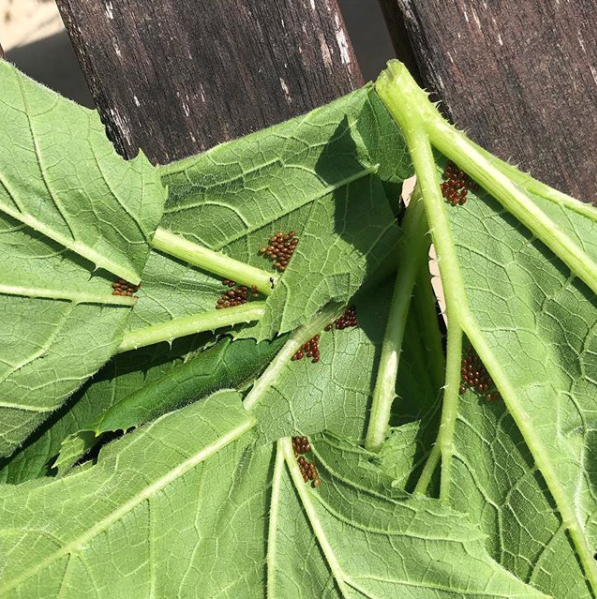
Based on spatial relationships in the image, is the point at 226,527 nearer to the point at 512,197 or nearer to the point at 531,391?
the point at 531,391

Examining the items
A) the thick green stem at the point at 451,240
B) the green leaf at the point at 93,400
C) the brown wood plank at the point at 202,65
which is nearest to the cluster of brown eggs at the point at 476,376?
the thick green stem at the point at 451,240

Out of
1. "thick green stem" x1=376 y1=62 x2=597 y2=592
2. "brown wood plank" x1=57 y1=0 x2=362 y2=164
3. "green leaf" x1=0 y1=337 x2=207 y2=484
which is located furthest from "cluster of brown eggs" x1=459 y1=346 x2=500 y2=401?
"brown wood plank" x1=57 y1=0 x2=362 y2=164

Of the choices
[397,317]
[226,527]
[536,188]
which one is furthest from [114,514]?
[536,188]

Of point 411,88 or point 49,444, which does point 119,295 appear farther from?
point 411,88

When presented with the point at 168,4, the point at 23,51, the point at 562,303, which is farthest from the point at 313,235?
the point at 23,51

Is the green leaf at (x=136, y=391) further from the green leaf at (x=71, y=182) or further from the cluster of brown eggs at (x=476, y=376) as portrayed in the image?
the cluster of brown eggs at (x=476, y=376)

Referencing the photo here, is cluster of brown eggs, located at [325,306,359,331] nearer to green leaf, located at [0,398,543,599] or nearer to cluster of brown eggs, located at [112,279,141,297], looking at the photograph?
green leaf, located at [0,398,543,599]
